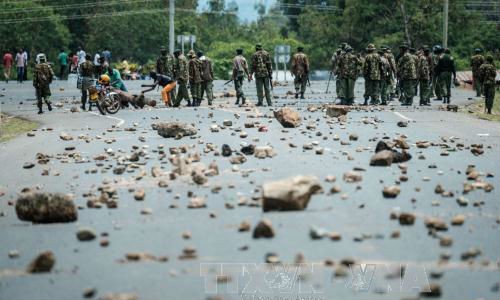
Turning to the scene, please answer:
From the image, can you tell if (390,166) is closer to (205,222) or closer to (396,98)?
(205,222)

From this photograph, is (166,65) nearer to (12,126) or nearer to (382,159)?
(12,126)

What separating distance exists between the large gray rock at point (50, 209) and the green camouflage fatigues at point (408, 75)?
22.1 metres

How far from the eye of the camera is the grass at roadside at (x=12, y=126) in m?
22.4

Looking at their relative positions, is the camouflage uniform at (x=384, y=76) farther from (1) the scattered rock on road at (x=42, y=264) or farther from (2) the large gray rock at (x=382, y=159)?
(1) the scattered rock on road at (x=42, y=264)

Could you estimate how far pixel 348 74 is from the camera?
30547 mm

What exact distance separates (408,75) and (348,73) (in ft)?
6.46

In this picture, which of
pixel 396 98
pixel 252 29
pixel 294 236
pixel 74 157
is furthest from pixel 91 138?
pixel 252 29

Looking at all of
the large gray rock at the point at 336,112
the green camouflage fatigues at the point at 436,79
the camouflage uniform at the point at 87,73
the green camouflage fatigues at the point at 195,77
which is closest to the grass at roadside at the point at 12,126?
the camouflage uniform at the point at 87,73

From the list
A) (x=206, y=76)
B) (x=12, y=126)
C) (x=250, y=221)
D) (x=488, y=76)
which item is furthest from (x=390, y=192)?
(x=206, y=76)

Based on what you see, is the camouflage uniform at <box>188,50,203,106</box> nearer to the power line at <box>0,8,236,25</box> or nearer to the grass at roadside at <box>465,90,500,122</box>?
the grass at roadside at <box>465,90,500,122</box>

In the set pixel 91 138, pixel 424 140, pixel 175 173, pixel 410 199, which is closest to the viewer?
pixel 410 199

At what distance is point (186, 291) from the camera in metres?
6.94

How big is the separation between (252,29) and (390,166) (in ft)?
322

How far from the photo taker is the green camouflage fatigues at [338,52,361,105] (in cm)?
3059
